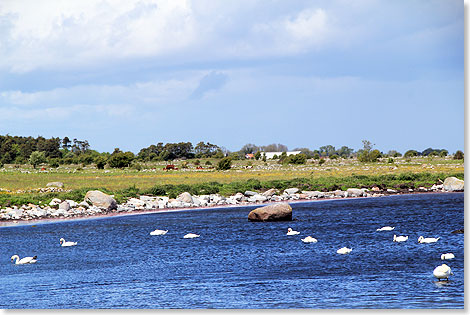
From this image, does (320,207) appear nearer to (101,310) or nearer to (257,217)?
(257,217)

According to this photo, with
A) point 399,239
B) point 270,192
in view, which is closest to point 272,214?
point 399,239

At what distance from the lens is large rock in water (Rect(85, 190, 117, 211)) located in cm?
4124

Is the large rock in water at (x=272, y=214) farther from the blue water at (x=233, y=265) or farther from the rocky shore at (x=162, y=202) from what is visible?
the rocky shore at (x=162, y=202)

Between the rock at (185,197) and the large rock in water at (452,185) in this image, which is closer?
the rock at (185,197)

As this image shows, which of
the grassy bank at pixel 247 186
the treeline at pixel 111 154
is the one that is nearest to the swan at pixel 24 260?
the grassy bank at pixel 247 186

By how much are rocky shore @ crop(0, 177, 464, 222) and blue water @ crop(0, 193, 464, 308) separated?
3.67 m

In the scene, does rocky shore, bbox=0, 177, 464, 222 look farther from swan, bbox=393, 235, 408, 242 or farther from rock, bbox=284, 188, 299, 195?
swan, bbox=393, 235, 408, 242

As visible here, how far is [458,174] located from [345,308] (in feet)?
177

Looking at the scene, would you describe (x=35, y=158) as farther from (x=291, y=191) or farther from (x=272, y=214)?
(x=272, y=214)

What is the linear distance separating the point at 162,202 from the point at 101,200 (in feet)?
15.5

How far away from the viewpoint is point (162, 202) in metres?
44.8

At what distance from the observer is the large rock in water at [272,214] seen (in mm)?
33281

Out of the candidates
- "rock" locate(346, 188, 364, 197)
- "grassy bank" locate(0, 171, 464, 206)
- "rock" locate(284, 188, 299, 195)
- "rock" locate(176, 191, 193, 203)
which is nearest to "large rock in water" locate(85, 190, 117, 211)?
"grassy bank" locate(0, 171, 464, 206)

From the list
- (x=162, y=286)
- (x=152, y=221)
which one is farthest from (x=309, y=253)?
(x=152, y=221)
